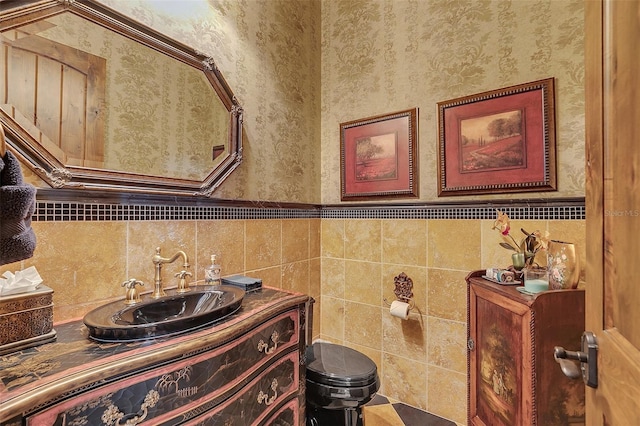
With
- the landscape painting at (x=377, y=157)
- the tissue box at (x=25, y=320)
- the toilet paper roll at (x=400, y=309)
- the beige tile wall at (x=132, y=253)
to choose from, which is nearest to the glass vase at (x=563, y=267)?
the toilet paper roll at (x=400, y=309)

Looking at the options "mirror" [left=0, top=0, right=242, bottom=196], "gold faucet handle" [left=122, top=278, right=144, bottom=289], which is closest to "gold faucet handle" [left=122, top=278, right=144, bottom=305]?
"gold faucet handle" [left=122, top=278, right=144, bottom=289]

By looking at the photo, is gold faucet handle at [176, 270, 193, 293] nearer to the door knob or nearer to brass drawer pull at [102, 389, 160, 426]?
brass drawer pull at [102, 389, 160, 426]

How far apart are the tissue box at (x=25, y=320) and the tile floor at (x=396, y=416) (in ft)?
5.22

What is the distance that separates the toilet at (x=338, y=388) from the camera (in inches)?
52.9

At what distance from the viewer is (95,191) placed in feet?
3.69

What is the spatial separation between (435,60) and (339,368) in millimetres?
1857

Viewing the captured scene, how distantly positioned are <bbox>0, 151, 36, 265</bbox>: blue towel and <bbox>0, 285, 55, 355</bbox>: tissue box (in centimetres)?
35

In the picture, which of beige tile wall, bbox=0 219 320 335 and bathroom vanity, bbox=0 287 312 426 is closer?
bathroom vanity, bbox=0 287 312 426

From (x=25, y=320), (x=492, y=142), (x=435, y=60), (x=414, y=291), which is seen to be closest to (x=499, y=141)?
(x=492, y=142)

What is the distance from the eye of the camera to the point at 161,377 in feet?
2.51

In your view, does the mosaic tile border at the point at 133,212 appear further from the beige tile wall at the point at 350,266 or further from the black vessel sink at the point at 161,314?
the black vessel sink at the point at 161,314

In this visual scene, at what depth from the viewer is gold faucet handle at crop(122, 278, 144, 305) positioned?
3.62 feet

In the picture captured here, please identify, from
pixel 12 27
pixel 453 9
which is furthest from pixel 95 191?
pixel 453 9

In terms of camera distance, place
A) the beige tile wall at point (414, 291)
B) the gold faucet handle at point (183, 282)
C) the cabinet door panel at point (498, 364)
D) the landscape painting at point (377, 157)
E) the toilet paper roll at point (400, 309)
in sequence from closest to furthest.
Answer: the cabinet door panel at point (498, 364)
the gold faucet handle at point (183, 282)
the beige tile wall at point (414, 291)
the toilet paper roll at point (400, 309)
the landscape painting at point (377, 157)
